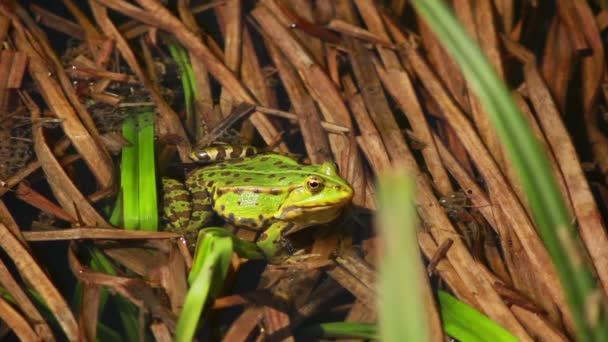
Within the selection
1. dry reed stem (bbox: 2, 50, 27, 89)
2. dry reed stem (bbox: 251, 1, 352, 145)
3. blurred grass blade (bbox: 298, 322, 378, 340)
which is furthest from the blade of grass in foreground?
dry reed stem (bbox: 2, 50, 27, 89)

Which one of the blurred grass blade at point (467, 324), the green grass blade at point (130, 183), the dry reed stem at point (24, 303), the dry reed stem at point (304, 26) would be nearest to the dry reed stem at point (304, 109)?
the dry reed stem at point (304, 26)

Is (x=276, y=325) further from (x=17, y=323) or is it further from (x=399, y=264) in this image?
(x=399, y=264)

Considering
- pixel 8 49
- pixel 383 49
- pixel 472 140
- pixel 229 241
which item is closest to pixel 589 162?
pixel 472 140

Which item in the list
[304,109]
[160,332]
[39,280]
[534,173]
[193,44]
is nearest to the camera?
[534,173]

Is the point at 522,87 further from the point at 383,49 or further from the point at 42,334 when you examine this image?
the point at 42,334

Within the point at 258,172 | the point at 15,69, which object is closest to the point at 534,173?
the point at 258,172

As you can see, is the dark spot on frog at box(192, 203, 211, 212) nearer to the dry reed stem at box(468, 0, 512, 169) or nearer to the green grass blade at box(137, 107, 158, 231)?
the green grass blade at box(137, 107, 158, 231)
